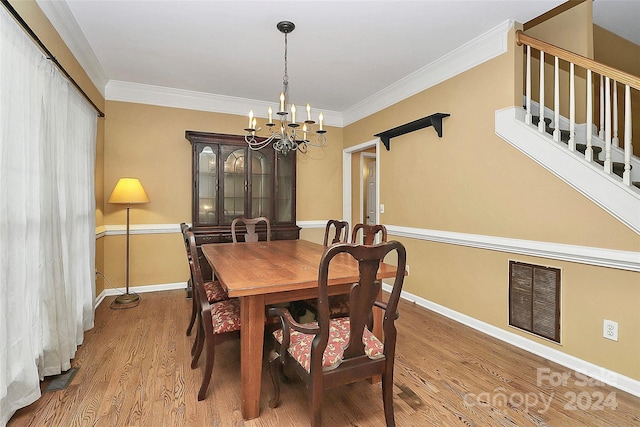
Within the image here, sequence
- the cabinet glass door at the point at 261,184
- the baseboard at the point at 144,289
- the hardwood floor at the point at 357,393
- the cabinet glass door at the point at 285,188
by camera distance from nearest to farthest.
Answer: the hardwood floor at the point at 357,393
the baseboard at the point at 144,289
the cabinet glass door at the point at 261,184
the cabinet glass door at the point at 285,188

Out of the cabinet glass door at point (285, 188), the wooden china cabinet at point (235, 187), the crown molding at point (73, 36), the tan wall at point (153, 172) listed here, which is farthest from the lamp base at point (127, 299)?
the crown molding at point (73, 36)

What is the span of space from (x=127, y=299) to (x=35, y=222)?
80.7 inches

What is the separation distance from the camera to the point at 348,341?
4.99ft

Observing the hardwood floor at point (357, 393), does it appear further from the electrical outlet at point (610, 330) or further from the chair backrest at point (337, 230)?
the chair backrest at point (337, 230)

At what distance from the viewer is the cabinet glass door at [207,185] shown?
407 centimetres

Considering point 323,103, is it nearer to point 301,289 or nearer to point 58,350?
point 301,289

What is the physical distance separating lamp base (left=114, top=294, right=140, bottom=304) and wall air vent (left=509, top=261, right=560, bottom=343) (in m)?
3.87

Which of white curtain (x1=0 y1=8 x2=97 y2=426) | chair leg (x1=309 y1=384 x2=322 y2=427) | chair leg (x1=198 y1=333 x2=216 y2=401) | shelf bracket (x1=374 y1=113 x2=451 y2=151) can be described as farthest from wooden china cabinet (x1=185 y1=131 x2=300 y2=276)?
chair leg (x1=309 y1=384 x2=322 y2=427)

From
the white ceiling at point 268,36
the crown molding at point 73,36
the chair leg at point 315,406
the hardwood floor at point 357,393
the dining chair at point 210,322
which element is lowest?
the hardwood floor at point 357,393

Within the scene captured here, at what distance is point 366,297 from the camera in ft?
4.63

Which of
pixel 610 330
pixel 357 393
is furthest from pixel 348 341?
pixel 610 330

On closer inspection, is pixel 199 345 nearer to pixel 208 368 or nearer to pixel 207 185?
pixel 208 368

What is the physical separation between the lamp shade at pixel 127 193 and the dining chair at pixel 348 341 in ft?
9.26

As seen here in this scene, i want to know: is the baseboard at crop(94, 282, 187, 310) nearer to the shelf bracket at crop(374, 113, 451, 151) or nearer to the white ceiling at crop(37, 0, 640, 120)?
the white ceiling at crop(37, 0, 640, 120)
